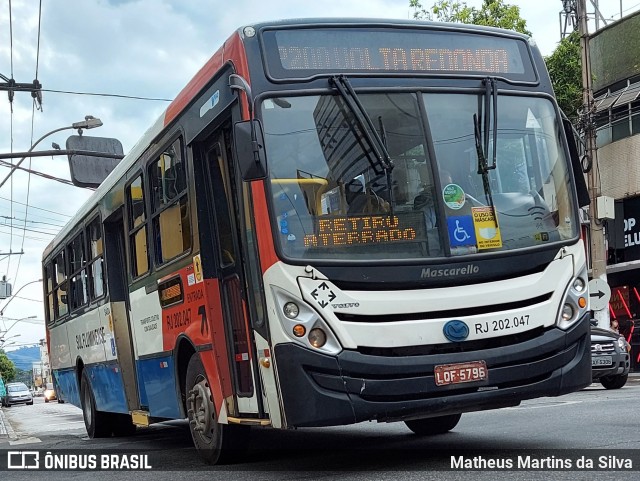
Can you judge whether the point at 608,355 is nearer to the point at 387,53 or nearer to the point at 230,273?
the point at 230,273

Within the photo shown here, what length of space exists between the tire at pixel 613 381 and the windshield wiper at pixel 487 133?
38.1ft

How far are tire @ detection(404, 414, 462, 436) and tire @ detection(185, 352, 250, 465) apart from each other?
215cm

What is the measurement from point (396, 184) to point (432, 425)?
3.61 metres

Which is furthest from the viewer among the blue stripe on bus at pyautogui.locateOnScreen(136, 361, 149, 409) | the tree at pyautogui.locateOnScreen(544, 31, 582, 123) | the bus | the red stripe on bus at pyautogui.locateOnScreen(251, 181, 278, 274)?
the tree at pyautogui.locateOnScreen(544, 31, 582, 123)

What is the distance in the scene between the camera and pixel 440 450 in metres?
8.38

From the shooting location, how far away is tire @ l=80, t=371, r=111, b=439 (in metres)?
14.3

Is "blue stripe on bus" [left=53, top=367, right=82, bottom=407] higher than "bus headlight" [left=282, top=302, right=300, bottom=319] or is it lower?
lower

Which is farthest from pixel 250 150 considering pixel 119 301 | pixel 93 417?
pixel 93 417

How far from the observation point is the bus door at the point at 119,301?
11469 mm

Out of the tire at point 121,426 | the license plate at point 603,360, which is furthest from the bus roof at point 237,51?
the license plate at point 603,360

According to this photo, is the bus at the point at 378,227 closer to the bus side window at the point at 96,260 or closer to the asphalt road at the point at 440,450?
the asphalt road at the point at 440,450

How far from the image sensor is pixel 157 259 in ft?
31.5

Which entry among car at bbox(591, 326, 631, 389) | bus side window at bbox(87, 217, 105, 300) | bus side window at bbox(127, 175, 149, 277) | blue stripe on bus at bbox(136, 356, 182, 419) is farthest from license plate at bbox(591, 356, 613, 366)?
bus side window at bbox(127, 175, 149, 277)

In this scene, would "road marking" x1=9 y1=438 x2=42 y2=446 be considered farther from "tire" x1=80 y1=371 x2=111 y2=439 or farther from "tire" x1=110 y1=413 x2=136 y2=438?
"tire" x1=110 y1=413 x2=136 y2=438
